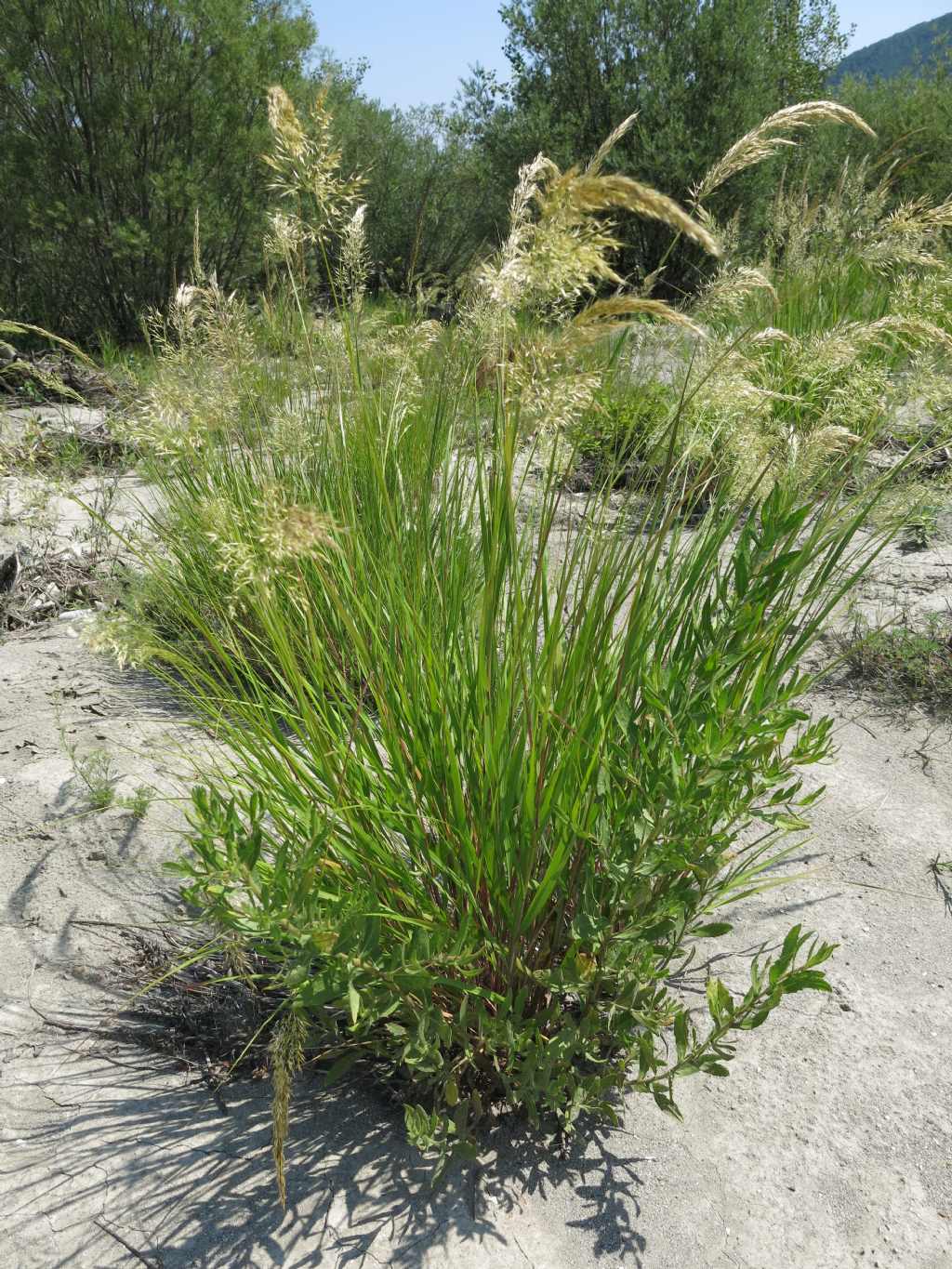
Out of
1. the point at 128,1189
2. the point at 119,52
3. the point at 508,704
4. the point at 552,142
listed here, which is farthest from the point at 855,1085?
the point at 552,142

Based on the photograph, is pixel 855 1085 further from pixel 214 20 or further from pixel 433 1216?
pixel 214 20

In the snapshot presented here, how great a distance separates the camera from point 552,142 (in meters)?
9.39

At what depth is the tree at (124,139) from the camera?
6.81 m

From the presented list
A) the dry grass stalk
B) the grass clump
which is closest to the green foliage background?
the grass clump

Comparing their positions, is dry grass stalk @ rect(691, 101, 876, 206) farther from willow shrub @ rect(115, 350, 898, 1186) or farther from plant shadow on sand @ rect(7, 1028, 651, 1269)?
plant shadow on sand @ rect(7, 1028, 651, 1269)

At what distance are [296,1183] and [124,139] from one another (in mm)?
7477

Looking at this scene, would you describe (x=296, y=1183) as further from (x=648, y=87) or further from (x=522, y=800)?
(x=648, y=87)

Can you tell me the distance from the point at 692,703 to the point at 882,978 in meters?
0.92

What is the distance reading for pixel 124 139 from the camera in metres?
7.05

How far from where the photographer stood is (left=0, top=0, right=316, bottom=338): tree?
268 inches

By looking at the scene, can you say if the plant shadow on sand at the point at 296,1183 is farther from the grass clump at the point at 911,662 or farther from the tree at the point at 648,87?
the tree at the point at 648,87

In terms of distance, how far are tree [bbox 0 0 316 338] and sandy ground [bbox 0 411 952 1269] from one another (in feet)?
21.0

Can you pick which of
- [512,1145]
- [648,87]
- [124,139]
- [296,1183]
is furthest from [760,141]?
[648,87]

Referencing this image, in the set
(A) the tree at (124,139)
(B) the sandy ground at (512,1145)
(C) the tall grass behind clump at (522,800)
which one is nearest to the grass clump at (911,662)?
(B) the sandy ground at (512,1145)
